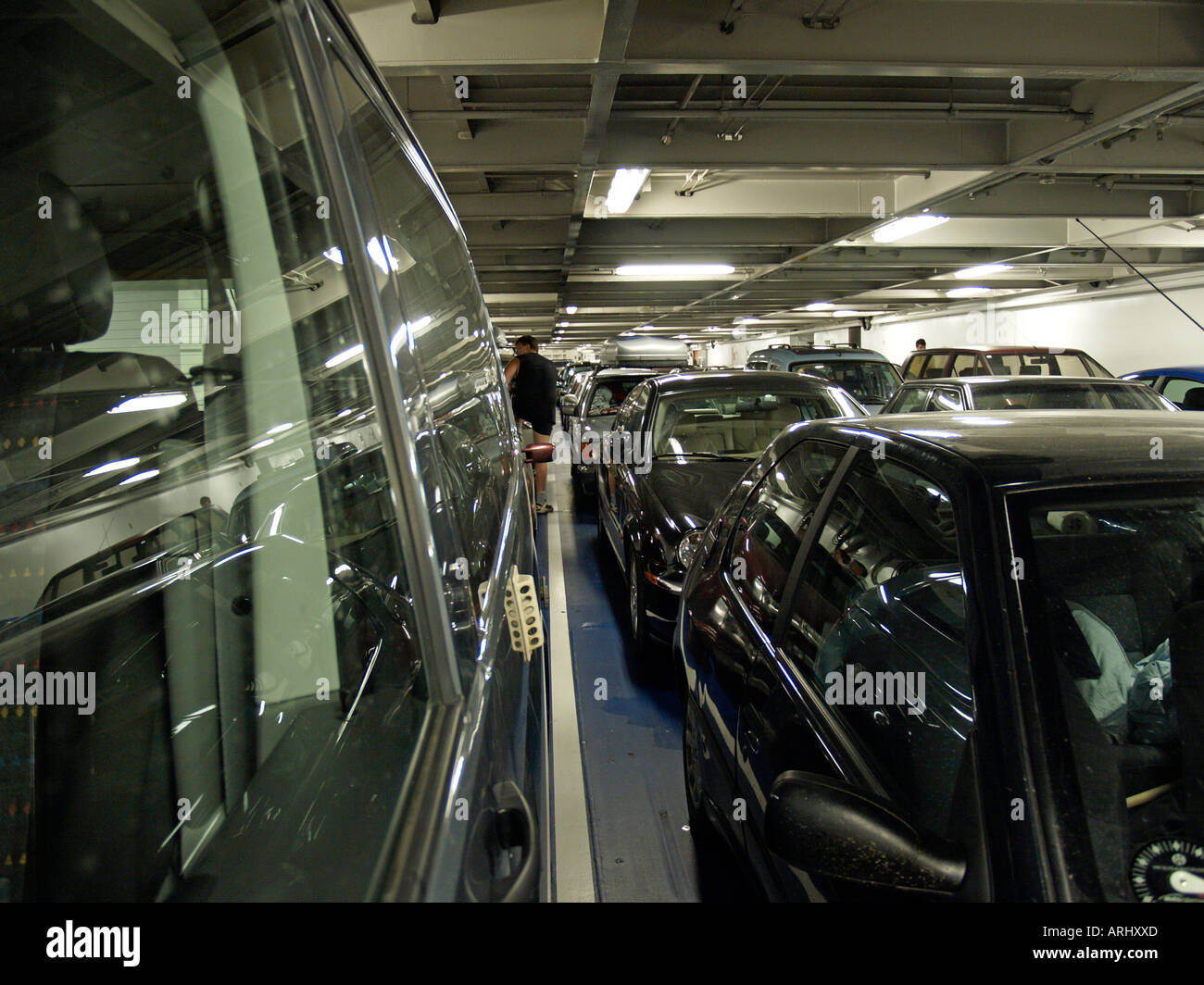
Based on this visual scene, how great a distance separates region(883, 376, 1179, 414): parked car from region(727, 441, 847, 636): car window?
13.2 feet

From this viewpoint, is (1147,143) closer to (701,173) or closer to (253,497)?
(701,173)

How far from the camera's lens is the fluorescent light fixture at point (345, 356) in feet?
4.13

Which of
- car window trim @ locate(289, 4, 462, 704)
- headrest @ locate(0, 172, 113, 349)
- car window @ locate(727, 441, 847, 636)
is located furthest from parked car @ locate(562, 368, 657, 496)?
car window trim @ locate(289, 4, 462, 704)

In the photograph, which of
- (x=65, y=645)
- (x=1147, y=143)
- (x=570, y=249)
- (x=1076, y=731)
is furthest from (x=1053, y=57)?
(x=570, y=249)

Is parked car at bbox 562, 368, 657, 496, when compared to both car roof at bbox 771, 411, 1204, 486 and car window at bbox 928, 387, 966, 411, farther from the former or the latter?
car roof at bbox 771, 411, 1204, 486

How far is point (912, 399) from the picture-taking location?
8242 mm

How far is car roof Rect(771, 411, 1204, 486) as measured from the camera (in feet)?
5.43

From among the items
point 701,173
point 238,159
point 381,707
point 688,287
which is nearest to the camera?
point 381,707

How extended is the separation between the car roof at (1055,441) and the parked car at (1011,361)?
8145mm

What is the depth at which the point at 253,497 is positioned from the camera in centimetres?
162

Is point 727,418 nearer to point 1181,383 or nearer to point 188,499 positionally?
point 188,499

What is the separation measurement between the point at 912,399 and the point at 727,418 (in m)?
3.04

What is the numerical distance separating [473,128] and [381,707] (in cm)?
705

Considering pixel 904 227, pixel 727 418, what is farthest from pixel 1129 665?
pixel 904 227
